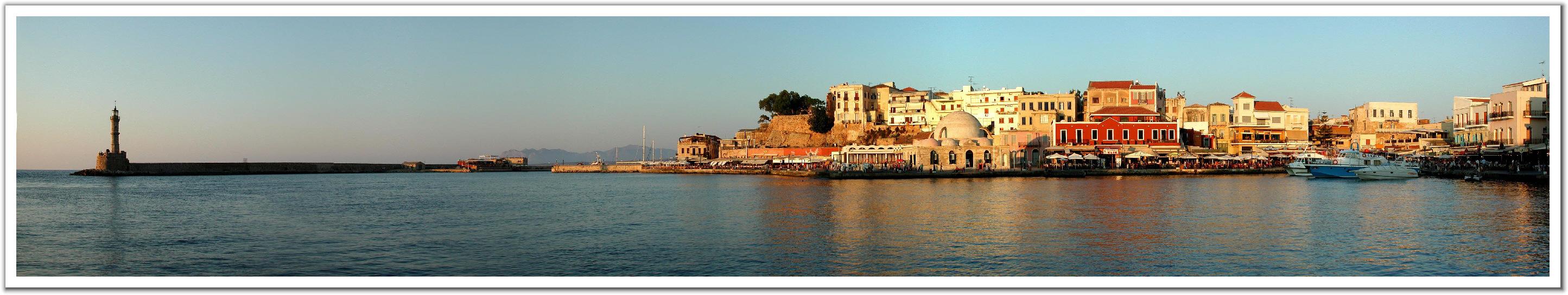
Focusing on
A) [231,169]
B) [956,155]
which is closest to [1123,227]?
[956,155]

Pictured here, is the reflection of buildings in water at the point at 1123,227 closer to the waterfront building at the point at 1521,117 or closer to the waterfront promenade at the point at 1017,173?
the waterfront promenade at the point at 1017,173

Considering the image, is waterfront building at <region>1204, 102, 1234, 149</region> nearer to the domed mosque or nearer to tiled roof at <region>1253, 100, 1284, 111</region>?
tiled roof at <region>1253, 100, 1284, 111</region>

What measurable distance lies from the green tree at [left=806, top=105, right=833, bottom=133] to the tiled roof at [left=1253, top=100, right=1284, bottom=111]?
3103 centimetres

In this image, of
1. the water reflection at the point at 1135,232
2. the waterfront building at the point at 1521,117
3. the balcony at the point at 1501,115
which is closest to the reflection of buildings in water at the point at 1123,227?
the water reflection at the point at 1135,232

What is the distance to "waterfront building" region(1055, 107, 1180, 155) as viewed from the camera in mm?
53875

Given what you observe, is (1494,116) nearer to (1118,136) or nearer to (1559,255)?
(1118,136)

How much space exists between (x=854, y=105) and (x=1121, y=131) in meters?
25.9

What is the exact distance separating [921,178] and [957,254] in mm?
31865

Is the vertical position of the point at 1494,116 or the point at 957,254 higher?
the point at 1494,116

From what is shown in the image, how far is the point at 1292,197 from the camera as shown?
26297mm

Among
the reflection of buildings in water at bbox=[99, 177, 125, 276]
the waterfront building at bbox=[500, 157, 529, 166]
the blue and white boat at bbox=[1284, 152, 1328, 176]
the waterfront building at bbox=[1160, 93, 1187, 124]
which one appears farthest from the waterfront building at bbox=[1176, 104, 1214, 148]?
the waterfront building at bbox=[500, 157, 529, 166]

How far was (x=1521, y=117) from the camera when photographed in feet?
117

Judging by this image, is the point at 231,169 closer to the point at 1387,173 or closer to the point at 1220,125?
the point at 1220,125
